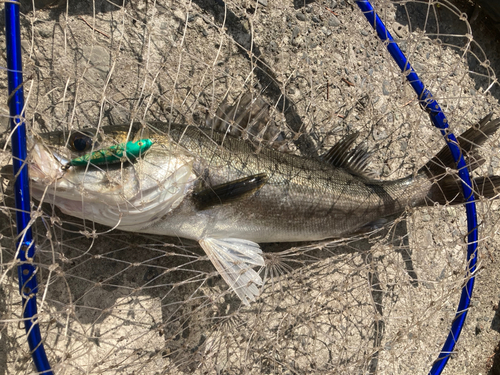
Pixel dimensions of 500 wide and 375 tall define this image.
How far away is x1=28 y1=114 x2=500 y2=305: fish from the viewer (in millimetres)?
1678

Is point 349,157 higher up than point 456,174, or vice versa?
point 456,174

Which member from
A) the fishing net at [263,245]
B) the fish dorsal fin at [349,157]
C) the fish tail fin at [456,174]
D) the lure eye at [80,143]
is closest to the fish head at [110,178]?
the lure eye at [80,143]

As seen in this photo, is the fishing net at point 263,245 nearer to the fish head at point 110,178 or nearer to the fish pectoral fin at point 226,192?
the fish head at point 110,178

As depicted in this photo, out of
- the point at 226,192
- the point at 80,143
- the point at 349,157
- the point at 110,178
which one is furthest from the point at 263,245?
the point at 80,143

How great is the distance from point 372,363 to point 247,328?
3.05 ft

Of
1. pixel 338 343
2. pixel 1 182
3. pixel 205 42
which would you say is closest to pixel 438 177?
pixel 338 343

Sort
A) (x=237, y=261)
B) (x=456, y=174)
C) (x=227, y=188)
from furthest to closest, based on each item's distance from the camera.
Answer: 1. (x=456, y=174)
2. (x=237, y=261)
3. (x=227, y=188)

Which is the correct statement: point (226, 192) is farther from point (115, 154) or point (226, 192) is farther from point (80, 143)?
point (80, 143)

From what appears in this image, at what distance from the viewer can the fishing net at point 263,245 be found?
2.02 meters

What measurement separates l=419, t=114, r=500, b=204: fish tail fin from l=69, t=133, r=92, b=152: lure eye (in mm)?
1854

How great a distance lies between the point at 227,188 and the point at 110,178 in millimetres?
524

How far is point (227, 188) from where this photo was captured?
74.0 inches

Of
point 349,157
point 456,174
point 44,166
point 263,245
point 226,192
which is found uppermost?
point 456,174

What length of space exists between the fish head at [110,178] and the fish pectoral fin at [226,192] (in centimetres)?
9
